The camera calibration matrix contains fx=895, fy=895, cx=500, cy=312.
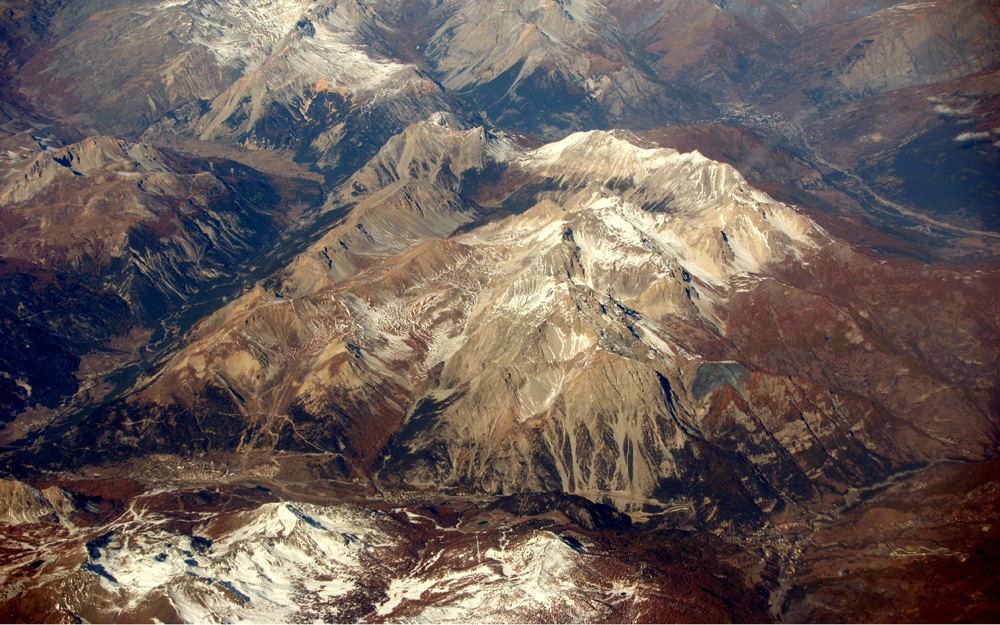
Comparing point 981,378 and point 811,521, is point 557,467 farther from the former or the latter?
point 981,378

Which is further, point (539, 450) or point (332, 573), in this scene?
point (539, 450)

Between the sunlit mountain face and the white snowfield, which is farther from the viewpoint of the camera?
the sunlit mountain face

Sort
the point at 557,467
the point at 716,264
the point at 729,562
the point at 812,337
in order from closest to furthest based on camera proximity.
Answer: the point at 729,562, the point at 557,467, the point at 812,337, the point at 716,264

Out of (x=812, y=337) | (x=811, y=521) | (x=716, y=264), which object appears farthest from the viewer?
(x=716, y=264)

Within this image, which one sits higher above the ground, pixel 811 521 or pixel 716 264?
pixel 716 264

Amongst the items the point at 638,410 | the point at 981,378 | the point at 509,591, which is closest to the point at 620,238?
the point at 638,410

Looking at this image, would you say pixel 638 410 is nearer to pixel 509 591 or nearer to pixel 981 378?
pixel 509 591

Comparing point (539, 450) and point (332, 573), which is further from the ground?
point (539, 450)

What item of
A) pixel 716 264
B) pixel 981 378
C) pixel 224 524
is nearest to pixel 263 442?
pixel 224 524

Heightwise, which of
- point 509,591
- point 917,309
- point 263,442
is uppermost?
point 917,309

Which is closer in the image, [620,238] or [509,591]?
[509,591]

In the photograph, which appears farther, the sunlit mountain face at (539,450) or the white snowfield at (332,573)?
the sunlit mountain face at (539,450)
